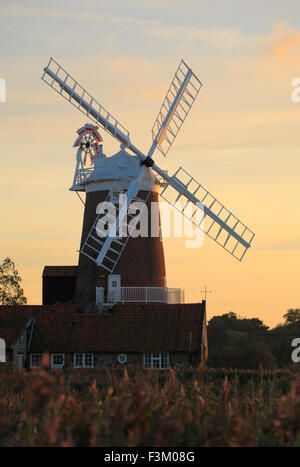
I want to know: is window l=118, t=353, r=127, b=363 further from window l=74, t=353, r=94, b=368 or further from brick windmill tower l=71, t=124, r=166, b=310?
brick windmill tower l=71, t=124, r=166, b=310

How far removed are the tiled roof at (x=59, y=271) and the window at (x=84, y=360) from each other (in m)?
7.62

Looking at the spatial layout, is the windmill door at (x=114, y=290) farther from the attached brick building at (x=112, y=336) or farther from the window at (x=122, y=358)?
the window at (x=122, y=358)

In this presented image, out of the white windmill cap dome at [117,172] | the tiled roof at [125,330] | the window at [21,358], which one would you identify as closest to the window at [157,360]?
the tiled roof at [125,330]

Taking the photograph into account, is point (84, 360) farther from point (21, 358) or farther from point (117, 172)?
point (117, 172)

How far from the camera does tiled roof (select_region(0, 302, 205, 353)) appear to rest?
37.9m

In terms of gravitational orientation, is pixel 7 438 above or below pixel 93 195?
below

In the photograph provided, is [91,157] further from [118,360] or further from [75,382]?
[75,382]

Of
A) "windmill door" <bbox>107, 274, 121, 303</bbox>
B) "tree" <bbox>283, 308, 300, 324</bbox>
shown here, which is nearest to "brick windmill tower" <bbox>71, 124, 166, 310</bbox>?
"windmill door" <bbox>107, 274, 121, 303</bbox>

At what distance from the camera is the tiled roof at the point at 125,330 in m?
37.9

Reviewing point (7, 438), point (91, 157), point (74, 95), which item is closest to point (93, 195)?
point (91, 157)

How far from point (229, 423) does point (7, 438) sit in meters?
3.94

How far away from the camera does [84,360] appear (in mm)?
38031
